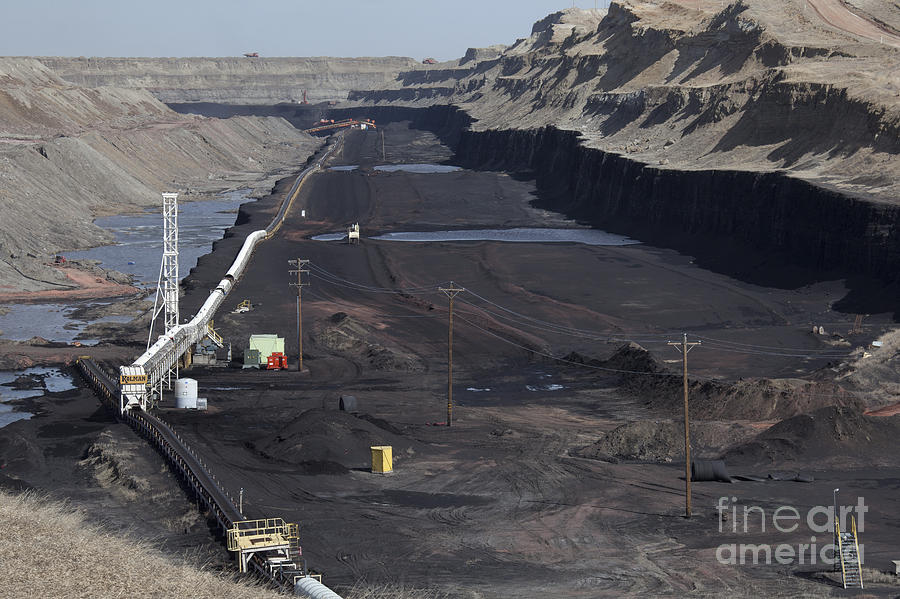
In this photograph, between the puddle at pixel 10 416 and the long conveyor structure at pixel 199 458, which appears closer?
the long conveyor structure at pixel 199 458

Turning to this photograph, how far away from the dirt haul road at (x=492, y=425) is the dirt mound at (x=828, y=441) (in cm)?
40

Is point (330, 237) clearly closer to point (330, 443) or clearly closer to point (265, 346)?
point (265, 346)

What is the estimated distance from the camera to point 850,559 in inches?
1427

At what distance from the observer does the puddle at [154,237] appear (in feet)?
356

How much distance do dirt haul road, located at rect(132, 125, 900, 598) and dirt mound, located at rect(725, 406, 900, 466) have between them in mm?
401

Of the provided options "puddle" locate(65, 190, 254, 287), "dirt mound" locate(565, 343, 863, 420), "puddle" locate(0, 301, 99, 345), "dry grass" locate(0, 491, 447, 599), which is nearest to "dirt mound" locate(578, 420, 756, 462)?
"dirt mound" locate(565, 343, 863, 420)

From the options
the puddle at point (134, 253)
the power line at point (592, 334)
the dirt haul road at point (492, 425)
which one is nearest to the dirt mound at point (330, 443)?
the dirt haul road at point (492, 425)

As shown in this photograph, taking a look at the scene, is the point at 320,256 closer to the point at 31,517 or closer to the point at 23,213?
the point at 23,213

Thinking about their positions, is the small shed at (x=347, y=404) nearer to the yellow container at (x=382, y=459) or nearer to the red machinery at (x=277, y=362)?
the yellow container at (x=382, y=459)

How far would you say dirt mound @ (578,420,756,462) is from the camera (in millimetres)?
51312

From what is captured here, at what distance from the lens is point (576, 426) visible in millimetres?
56062

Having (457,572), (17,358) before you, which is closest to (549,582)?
(457,572)

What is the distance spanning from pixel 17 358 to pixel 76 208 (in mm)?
73644

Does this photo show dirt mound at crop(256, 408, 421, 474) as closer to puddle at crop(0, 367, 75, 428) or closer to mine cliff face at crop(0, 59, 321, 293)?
puddle at crop(0, 367, 75, 428)
